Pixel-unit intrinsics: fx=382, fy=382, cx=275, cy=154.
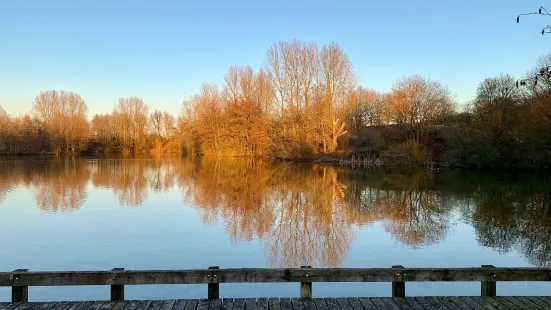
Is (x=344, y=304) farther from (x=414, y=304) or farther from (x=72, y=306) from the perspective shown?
(x=72, y=306)

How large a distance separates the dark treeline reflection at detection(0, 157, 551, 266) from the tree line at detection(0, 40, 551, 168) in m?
8.02

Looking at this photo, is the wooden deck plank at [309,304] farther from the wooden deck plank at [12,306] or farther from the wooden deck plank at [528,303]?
the wooden deck plank at [12,306]

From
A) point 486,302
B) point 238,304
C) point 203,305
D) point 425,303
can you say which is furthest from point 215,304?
point 486,302

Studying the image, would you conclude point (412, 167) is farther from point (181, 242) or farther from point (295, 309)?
point (295, 309)

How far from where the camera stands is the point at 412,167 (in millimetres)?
36281

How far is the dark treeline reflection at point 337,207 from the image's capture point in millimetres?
9930

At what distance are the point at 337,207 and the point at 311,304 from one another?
10822mm

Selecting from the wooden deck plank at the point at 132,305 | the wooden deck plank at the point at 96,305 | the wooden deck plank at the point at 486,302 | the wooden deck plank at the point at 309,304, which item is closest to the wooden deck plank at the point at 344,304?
the wooden deck plank at the point at 309,304

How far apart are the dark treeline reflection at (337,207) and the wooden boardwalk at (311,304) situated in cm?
342

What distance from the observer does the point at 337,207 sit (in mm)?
15148

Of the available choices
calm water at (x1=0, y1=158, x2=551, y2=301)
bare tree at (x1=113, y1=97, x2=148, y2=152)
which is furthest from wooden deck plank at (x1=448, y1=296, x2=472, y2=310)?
bare tree at (x1=113, y1=97, x2=148, y2=152)

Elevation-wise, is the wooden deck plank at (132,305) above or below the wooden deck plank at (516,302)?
above

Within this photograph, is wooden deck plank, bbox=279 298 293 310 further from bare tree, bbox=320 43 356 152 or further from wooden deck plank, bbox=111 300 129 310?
bare tree, bbox=320 43 356 152

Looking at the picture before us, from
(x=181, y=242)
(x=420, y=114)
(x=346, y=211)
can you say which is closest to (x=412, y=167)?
(x=420, y=114)
